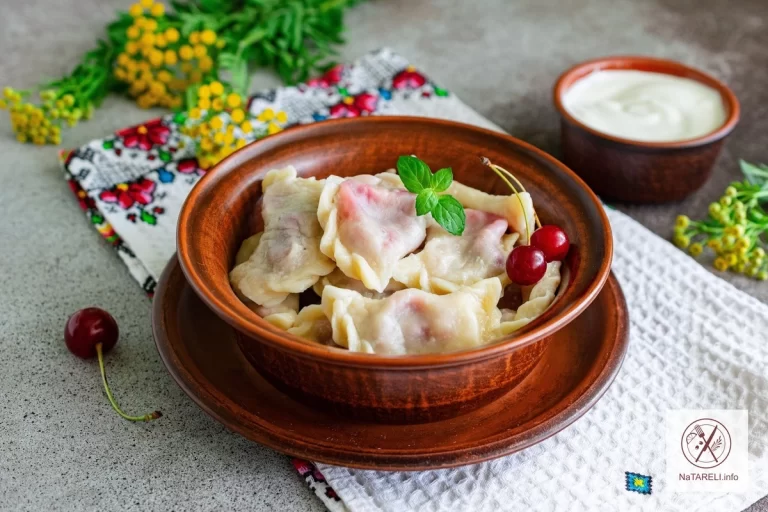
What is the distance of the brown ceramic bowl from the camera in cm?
139

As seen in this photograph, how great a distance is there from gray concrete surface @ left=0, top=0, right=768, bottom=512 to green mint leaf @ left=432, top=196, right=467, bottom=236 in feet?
1.91

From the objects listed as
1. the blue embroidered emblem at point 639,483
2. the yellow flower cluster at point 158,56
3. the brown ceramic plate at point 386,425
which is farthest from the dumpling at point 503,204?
the yellow flower cluster at point 158,56

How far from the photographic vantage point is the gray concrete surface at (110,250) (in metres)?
→ 1.57

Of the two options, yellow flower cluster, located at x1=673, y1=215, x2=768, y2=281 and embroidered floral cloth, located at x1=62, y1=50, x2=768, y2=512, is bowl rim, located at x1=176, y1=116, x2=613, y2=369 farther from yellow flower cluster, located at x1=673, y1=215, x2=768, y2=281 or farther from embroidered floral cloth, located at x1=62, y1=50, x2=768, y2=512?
yellow flower cluster, located at x1=673, y1=215, x2=768, y2=281

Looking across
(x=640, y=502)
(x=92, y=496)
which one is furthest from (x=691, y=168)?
(x=92, y=496)

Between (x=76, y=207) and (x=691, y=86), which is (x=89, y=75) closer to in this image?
(x=76, y=207)

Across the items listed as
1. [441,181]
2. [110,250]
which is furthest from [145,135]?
[441,181]

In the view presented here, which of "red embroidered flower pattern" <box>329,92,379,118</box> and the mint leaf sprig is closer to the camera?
the mint leaf sprig

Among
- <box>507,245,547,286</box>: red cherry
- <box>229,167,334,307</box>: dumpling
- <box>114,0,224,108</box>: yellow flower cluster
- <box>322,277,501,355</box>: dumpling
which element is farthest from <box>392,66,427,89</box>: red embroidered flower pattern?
<box>322,277,501,355</box>: dumpling

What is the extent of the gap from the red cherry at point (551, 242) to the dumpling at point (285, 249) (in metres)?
0.43

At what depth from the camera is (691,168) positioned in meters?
2.29

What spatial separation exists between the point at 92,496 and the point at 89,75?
1748mm

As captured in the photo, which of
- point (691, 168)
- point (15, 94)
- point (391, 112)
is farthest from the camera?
point (391, 112)

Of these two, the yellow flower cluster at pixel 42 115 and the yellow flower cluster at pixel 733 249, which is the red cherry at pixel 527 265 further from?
the yellow flower cluster at pixel 42 115
